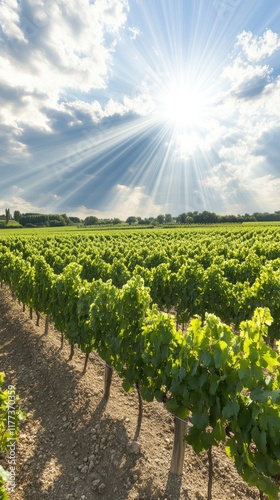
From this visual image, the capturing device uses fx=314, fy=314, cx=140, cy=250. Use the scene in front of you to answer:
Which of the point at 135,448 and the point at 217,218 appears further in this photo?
the point at 217,218

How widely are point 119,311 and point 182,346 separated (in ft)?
7.06

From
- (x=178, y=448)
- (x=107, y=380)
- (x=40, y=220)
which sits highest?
(x=40, y=220)

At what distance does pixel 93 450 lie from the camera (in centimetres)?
654

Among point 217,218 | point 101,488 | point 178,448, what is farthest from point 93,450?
point 217,218

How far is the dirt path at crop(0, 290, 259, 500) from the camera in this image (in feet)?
18.7

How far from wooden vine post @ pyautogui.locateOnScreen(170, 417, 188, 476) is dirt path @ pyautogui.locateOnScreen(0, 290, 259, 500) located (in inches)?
7.4

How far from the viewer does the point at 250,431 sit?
4297 millimetres

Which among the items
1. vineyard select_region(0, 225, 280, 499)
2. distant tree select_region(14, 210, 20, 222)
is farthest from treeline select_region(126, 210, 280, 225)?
vineyard select_region(0, 225, 280, 499)

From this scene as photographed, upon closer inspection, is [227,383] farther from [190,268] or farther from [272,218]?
[272,218]

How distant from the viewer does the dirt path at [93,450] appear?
5.71 metres

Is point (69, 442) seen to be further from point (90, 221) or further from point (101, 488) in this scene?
point (90, 221)

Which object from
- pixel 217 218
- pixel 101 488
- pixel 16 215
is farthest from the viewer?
pixel 16 215

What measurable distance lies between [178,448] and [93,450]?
192 centimetres

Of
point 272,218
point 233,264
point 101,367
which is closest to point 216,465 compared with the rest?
point 101,367
